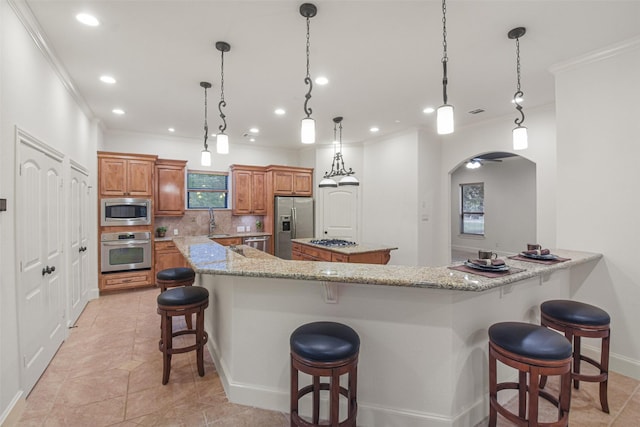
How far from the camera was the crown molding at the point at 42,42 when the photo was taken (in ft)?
7.00

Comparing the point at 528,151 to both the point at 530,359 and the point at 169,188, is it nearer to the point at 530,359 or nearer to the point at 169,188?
the point at 530,359

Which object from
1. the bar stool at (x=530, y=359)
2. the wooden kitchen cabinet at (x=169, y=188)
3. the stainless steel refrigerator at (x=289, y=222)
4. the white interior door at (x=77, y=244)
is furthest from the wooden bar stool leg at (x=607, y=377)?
the wooden kitchen cabinet at (x=169, y=188)

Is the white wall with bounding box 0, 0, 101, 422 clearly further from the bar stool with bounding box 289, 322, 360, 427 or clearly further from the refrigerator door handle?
the refrigerator door handle

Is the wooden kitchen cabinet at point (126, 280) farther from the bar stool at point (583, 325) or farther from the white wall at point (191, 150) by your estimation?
the bar stool at point (583, 325)

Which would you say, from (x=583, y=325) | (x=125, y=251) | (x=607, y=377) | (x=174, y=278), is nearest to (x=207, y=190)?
(x=125, y=251)

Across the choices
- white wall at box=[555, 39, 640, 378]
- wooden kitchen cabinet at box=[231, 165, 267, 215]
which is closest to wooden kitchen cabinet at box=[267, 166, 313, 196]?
wooden kitchen cabinet at box=[231, 165, 267, 215]

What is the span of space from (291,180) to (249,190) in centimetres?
96

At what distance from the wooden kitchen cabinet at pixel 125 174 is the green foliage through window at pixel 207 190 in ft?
3.48

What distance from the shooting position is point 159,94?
3.83 meters

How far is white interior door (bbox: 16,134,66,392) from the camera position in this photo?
89.6 inches

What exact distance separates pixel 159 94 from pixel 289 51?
6.89ft

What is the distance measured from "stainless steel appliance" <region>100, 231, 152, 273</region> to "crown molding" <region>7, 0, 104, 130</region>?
218 cm

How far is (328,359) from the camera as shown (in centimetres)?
158

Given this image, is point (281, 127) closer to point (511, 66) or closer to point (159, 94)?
point (159, 94)
